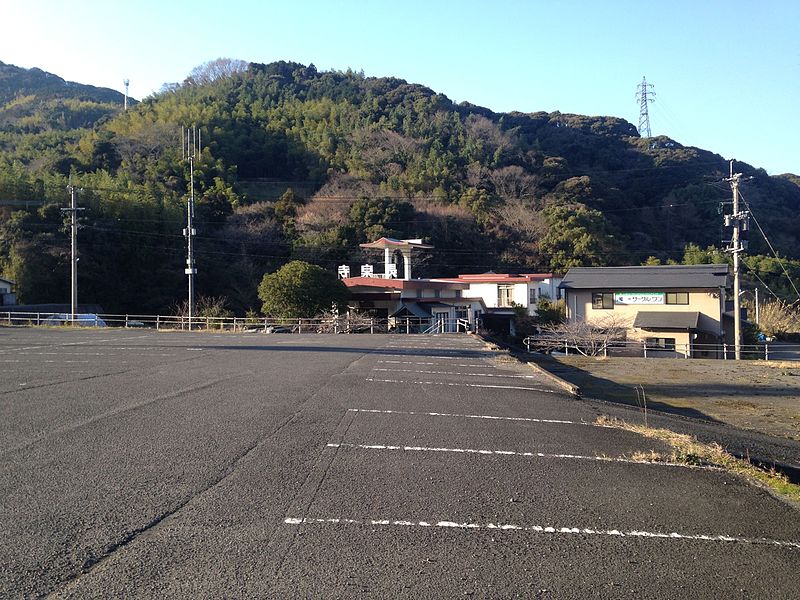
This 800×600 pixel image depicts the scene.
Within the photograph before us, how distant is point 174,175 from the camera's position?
170 ft

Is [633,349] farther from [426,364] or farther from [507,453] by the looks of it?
[507,453]

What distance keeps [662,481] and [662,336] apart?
87.3 ft

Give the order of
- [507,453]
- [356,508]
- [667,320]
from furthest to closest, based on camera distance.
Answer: [667,320], [507,453], [356,508]

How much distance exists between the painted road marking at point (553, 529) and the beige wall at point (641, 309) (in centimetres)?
2775

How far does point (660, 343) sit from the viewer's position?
2925cm

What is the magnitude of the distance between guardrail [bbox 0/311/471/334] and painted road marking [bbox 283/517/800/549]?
25.0m

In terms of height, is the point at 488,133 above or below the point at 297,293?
above

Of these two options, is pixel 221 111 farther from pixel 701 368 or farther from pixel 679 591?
pixel 679 591

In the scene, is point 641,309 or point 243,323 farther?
Answer: point 641,309

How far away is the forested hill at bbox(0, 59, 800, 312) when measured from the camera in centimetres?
3969

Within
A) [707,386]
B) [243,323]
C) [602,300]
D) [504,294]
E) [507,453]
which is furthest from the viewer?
[504,294]

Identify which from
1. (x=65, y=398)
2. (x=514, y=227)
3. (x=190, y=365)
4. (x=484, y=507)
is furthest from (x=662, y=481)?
(x=514, y=227)

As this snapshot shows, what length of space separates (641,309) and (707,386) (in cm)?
1636

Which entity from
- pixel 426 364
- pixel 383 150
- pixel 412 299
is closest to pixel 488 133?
pixel 383 150
